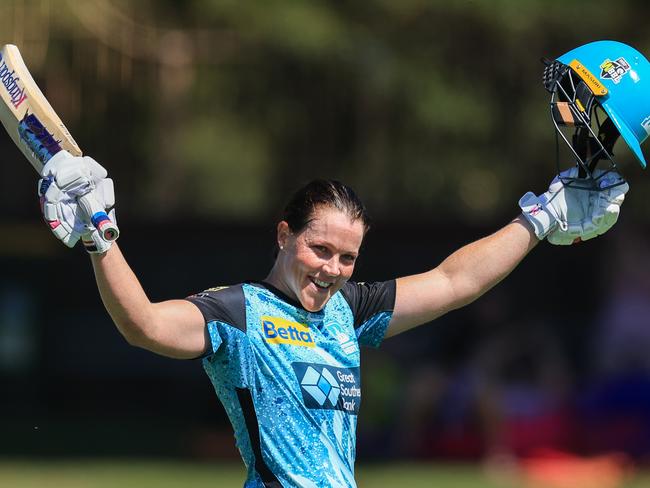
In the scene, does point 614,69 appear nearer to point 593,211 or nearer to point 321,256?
point 593,211

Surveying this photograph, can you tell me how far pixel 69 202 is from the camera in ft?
12.4

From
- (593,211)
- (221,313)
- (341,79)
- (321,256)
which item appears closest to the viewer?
(221,313)

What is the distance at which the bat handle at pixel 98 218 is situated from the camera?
148 inches

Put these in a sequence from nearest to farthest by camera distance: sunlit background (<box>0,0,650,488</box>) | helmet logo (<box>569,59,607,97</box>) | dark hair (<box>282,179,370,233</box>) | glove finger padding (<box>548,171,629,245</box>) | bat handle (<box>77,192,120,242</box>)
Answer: bat handle (<box>77,192,120,242</box>)
dark hair (<box>282,179,370,233</box>)
helmet logo (<box>569,59,607,97</box>)
glove finger padding (<box>548,171,629,245</box>)
sunlit background (<box>0,0,650,488</box>)

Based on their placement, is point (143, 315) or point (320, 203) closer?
point (143, 315)

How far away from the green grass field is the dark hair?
5.80 metres

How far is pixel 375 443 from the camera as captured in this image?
11586 millimetres

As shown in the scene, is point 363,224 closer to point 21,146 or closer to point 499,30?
point 21,146

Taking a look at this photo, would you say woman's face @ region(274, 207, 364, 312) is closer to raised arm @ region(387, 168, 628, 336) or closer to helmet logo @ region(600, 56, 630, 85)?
raised arm @ region(387, 168, 628, 336)

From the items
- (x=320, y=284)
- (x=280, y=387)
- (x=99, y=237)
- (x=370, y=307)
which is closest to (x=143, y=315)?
(x=99, y=237)

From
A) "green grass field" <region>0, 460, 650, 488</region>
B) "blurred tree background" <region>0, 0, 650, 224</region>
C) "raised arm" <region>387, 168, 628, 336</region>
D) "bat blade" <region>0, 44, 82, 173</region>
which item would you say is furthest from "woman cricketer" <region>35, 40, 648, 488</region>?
"blurred tree background" <region>0, 0, 650, 224</region>

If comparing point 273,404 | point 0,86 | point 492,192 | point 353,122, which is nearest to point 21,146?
point 0,86

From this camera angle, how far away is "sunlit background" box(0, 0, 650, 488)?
12.9 metres

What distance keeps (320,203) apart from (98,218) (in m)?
0.86
